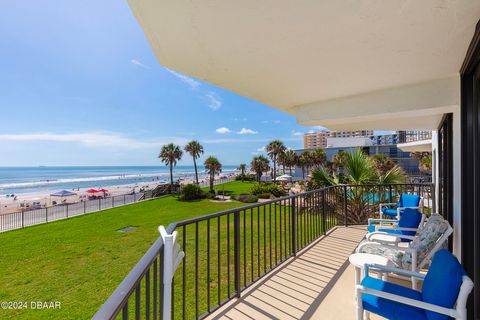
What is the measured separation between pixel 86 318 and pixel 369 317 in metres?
5.07

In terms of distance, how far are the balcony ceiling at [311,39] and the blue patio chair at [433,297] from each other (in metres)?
1.52

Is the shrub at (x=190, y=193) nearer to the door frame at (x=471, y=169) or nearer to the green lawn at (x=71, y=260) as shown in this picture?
the green lawn at (x=71, y=260)

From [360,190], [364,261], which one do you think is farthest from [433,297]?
[360,190]

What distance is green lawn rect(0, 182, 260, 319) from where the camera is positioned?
5.42 m

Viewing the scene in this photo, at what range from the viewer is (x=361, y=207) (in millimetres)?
5965

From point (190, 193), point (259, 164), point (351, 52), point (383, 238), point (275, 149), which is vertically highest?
point (275, 149)

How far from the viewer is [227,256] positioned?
10.1 feet

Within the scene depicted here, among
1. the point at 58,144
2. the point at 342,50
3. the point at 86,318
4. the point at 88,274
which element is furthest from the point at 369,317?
the point at 58,144

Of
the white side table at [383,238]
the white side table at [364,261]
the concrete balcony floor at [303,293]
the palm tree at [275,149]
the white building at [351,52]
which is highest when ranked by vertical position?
the palm tree at [275,149]

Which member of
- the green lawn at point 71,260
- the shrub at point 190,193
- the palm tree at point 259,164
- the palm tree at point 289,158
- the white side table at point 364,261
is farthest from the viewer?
the palm tree at point 289,158

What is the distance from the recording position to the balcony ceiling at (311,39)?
4.51 feet

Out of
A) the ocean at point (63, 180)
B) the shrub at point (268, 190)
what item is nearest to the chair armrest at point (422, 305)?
Result: the shrub at point (268, 190)

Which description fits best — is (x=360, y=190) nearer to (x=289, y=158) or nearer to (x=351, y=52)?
(x=351, y=52)

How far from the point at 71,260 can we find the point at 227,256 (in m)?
8.11
